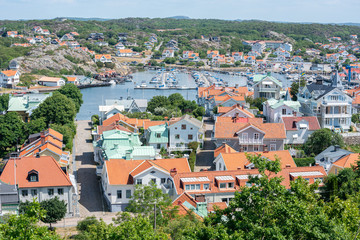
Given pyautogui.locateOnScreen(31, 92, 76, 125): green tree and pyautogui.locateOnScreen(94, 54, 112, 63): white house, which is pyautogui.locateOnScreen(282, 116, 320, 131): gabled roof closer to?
pyautogui.locateOnScreen(31, 92, 76, 125): green tree

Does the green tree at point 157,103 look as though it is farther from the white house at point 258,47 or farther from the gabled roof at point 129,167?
the white house at point 258,47

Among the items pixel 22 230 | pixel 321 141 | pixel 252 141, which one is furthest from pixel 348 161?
pixel 22 230

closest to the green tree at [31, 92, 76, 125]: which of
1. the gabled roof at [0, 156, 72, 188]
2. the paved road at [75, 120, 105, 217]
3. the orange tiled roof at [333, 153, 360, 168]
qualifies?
the paved road at [75, 120, 105, 217]

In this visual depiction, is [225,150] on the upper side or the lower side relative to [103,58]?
lower

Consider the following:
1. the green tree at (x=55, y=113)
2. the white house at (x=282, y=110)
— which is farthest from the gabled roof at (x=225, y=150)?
the green tree at (x=55, y=113)

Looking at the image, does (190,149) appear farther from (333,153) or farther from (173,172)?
(333,153)

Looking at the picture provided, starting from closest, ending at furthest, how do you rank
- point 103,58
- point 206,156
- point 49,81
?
point 206,156 → point 49,81 → point 103,58
